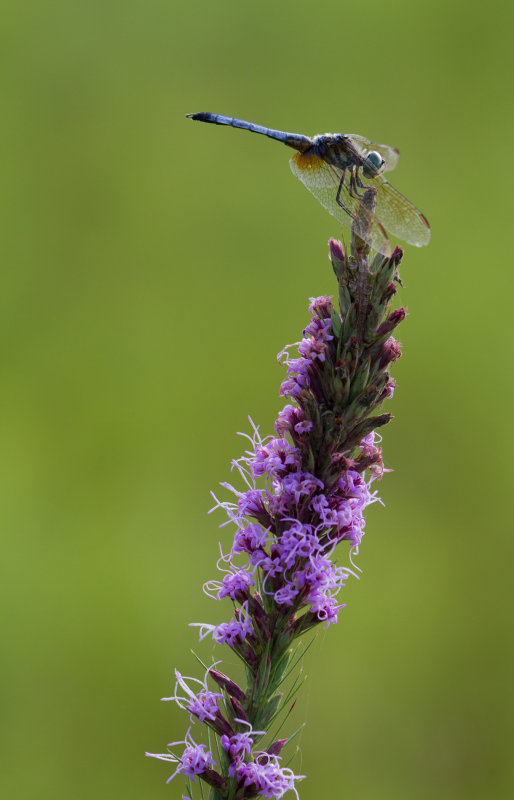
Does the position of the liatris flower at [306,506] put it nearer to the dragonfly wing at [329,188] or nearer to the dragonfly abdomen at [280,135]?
the dragonfly wing at [329,188]

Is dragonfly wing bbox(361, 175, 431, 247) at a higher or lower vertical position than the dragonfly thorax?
lower

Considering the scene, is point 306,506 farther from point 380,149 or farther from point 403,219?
point 380,149

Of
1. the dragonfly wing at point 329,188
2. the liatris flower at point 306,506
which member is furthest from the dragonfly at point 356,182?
the liatris flower at point 306,506

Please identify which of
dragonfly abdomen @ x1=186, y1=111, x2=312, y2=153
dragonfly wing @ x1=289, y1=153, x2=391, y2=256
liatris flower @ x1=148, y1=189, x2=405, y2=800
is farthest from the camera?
dragonfly abdomen @ x1=186, y1=111, x2=312, y2=153

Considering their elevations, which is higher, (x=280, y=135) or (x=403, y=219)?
(x=280, y=135)

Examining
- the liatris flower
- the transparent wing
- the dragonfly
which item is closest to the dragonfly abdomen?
the dragonfly

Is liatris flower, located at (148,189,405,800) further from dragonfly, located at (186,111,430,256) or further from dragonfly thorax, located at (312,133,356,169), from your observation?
dragonfly thorax, located at (312,133,356,169)

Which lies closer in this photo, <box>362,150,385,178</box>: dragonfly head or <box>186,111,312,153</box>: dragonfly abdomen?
<box>362,150,385,178</box>: dragonfly head

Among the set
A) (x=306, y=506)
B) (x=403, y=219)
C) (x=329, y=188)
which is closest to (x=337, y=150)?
(x=329, y=188)
